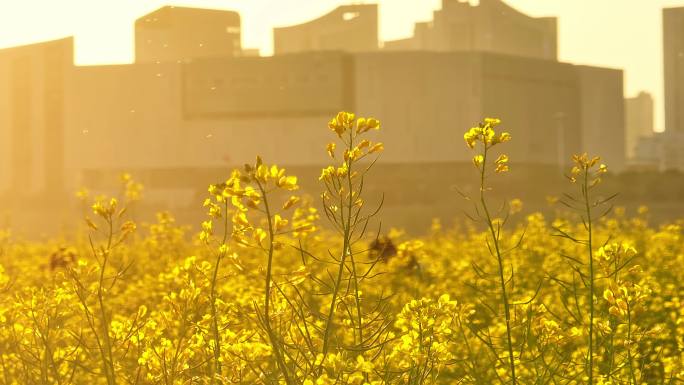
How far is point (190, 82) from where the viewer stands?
191 feet

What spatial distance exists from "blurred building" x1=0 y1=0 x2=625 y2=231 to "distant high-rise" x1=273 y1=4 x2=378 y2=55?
29414 millimetres

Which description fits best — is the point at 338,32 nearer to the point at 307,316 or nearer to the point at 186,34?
the point at 186,34

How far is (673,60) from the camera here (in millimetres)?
121688

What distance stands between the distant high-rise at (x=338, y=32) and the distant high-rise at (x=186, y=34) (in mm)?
18286

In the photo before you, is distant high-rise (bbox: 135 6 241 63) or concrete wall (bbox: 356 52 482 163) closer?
concrete wall (bbox: 356 52 482 163)

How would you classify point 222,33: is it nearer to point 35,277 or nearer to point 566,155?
point 566,155

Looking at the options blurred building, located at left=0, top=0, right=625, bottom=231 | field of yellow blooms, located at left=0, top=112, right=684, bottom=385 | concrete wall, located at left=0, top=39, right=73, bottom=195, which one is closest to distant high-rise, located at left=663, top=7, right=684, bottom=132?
blurred building, located at left=0, top=0, right=625, bottom=231

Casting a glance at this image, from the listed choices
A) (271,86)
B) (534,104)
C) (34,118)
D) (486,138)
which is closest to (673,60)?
(534,104)

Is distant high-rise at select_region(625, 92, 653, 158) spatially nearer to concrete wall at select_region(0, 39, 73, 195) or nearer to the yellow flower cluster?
concrete wall at select_region(0, 39, 73, 195)

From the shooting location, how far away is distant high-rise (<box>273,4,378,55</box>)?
90.8m

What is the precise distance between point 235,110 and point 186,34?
13.0 meters

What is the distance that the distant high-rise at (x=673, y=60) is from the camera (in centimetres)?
11624

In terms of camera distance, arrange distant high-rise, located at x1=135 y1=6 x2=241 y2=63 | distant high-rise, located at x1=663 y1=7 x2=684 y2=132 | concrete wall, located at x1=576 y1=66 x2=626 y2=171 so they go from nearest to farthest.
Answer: concrete wall, located at x1=576 y1=66 x2=626 y2=171
distant high-rise, located at x1=135 y1=6 x2=241 y2=63
distant high-rise, located at x1=663 y1=7 x2=684 y2=132

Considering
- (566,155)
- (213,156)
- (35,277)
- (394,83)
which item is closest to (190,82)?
(213,156)
